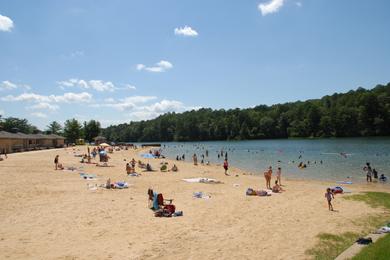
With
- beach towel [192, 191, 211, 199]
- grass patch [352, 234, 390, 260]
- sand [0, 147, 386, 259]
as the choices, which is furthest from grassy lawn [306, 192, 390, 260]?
beach towel [192, 191, 211, 199]

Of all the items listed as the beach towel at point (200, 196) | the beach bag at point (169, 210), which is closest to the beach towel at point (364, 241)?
the beach bag at point (169, 210)

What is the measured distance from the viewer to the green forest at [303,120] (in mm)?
112562

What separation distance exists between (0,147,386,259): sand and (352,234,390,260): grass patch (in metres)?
1.48

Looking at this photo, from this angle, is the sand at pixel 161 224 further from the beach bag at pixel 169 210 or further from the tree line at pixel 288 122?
the tree line at pixel 288 122

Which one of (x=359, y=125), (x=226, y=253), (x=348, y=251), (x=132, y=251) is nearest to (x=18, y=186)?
(x=132, y=251)

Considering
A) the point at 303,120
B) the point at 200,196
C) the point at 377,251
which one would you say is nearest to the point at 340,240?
the point at 377,251

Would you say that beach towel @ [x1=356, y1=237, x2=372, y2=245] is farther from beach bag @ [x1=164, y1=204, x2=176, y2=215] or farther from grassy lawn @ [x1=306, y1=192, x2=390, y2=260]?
beach bag @ [x1=164, y1=204, x2=176, y2=215]

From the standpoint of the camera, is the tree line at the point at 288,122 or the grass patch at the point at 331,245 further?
the tree line at the point at 288,122

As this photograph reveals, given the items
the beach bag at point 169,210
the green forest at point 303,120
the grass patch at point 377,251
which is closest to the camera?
the grass patch at point 377,251

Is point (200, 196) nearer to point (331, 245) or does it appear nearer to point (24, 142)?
point (331, 245)

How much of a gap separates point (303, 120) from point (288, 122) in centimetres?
878

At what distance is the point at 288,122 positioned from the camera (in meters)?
146

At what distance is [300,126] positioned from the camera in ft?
449

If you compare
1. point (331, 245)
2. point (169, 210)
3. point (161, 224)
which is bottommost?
point (331, 245)
